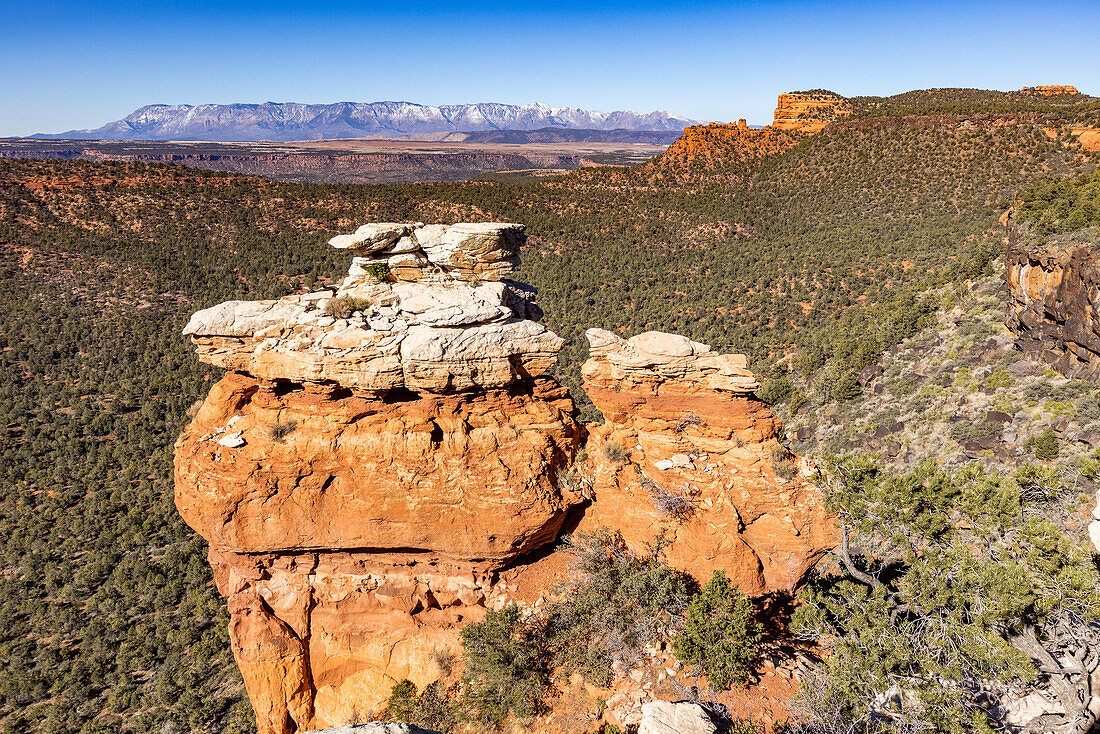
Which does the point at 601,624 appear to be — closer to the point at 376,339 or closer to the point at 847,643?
the point at 847,643

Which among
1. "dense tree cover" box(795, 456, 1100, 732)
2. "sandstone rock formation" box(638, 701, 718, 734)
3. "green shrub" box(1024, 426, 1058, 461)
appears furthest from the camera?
"green shrub" box(1024, 426, 1058, 461)

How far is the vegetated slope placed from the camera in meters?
22.8

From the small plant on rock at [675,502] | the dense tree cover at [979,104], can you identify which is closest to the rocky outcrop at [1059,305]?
the small plant on rock at [675,502]

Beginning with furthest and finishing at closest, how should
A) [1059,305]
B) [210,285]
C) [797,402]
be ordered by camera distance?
[210,285] < [797,402] < [1059,305]

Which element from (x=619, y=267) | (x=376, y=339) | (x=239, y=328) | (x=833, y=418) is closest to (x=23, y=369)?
(x=239, y=328)

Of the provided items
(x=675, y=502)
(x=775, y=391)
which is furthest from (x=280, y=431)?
(x=775, y=391)

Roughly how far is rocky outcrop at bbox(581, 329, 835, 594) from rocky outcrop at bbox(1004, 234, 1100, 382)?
20938 mm

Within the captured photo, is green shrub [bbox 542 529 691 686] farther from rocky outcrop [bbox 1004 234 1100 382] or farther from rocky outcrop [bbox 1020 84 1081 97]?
rocky outcrop [bbox 1020 84 1081 97]

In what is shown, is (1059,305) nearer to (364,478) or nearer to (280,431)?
(364,478)

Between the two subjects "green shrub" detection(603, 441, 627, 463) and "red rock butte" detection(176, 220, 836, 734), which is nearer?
"red rock butte" detection(176, 220, 836, 734)

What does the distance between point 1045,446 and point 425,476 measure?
24.8 metres

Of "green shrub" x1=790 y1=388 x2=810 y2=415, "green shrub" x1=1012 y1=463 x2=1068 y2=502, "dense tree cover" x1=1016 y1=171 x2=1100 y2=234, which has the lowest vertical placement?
"green shrub" x1=790 y1=388 x2=810 y2=415

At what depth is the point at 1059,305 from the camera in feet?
78.3

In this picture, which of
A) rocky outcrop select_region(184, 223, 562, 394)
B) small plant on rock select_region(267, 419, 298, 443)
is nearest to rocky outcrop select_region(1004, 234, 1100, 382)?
rocky outcrop select_region(184, 223, 562, 394)
